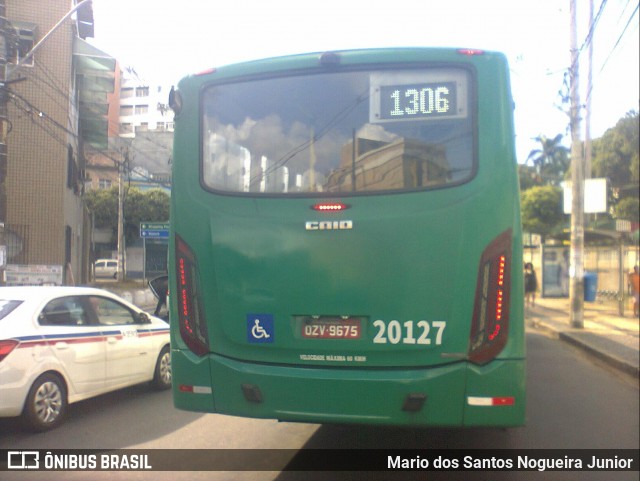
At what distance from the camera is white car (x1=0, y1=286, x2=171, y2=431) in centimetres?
609

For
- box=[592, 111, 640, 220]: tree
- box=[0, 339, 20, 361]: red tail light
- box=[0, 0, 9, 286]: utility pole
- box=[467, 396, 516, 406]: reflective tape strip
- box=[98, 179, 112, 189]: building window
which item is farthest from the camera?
box=[592, 111, 640, 220]: tree

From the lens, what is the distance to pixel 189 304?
15.9 ft

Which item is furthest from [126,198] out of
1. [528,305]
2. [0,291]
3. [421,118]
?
[528,305]

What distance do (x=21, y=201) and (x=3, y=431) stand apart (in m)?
3.99

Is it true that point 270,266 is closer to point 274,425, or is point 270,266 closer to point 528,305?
point 274,425

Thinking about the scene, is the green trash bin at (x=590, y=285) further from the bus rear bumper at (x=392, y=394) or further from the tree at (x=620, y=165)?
the bus rear bumper at (x=392, y=394)

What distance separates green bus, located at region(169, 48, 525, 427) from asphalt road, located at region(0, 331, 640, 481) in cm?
105

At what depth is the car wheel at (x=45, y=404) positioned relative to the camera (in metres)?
6.15

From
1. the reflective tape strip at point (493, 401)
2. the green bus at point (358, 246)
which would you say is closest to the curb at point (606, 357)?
the reflective tape strip at point (493, 401)

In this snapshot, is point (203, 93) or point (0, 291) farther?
point (0, 291)

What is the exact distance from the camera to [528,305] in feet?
75.8

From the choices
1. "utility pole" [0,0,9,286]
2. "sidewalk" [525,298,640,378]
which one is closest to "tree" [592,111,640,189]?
"sidewalk" [525,298,640,378]

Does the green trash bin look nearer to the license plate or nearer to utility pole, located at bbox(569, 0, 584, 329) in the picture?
utility pole, located at bbox(569, 0, 584, 329)

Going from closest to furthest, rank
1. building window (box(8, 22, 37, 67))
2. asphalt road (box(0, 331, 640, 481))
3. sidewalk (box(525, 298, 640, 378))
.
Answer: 1. asphalt road (box(0, 331, 640, 481))
2. building window (box(8, 22, 37, 67))
3. sidewalk (box(525, 298, 640, 378))
